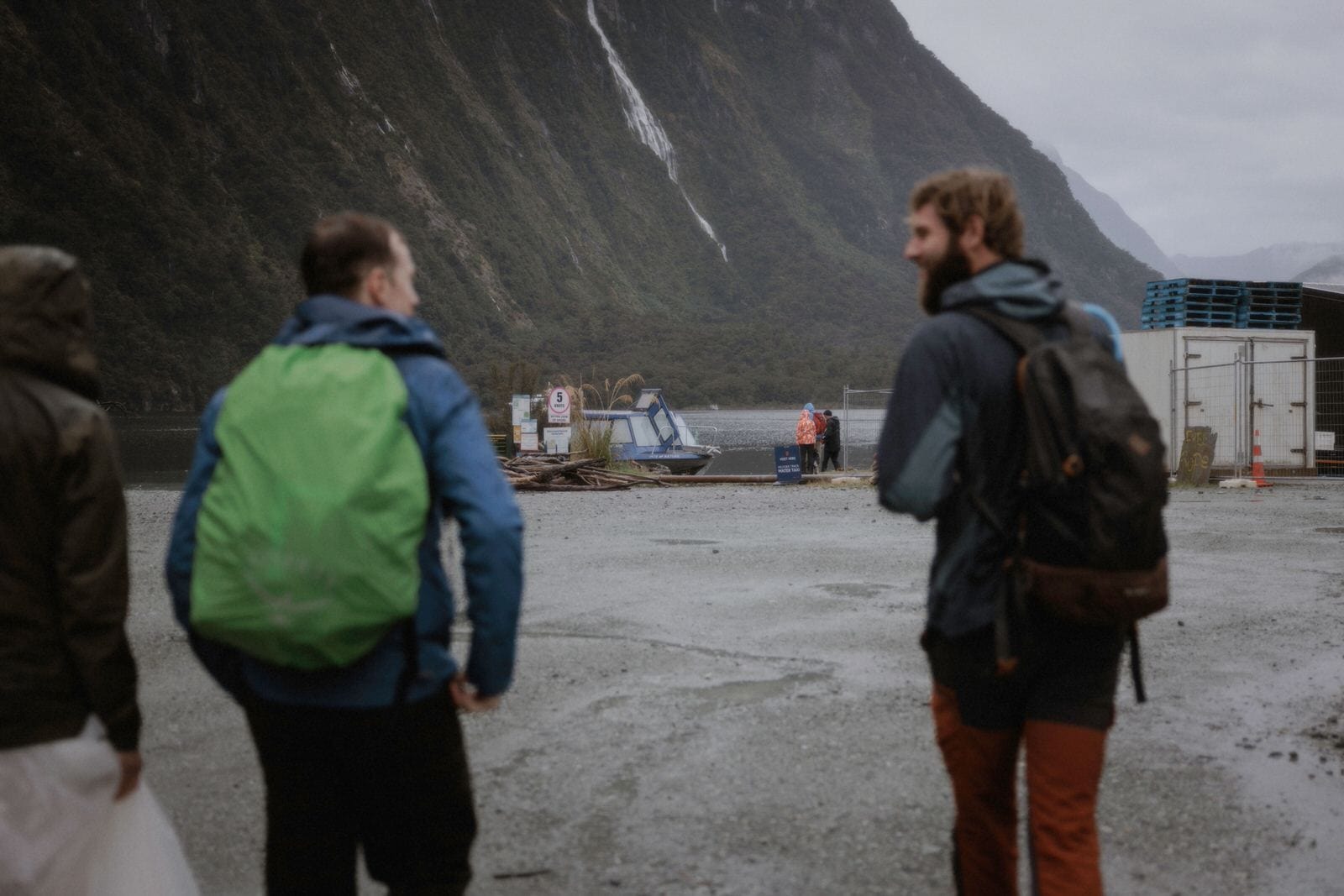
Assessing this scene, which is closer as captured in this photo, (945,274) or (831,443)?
(945,274)

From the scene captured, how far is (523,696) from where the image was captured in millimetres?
5695

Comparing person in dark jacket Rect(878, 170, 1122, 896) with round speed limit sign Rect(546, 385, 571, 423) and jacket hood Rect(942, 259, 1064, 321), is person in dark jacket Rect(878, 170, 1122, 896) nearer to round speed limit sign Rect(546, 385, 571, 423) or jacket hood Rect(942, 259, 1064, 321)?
jacket hood Rect(942, 259, 1064, 321)

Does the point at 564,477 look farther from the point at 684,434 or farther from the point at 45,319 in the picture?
the point at 45,319

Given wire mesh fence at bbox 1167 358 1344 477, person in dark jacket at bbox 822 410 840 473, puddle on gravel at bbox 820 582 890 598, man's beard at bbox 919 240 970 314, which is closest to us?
man's beard at bbox 919 240 970 314

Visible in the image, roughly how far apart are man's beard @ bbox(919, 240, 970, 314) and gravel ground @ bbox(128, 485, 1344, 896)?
5.79 ft

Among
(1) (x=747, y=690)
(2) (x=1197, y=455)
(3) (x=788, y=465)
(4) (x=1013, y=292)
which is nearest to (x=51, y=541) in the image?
(4) (x=1013, y=292)

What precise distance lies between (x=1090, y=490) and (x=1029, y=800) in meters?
0.63

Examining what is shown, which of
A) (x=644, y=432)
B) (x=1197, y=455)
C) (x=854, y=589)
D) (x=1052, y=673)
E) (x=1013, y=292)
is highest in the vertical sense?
(x=1013, y=292)

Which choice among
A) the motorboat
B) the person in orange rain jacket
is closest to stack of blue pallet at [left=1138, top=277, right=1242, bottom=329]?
the person in orange rain jacket

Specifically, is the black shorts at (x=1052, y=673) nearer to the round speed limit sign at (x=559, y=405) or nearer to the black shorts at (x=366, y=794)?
the black shorts at (x=366, y=794)

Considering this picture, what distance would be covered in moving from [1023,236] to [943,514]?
0.58 metres

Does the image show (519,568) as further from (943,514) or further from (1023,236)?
(1023,236)

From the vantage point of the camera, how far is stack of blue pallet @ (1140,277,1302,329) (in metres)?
20.9

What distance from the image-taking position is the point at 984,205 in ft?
8.11
